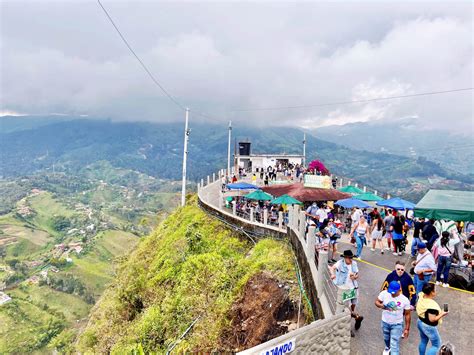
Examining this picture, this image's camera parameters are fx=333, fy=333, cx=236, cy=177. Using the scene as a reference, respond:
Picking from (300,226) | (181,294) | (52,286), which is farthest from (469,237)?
(52,286)

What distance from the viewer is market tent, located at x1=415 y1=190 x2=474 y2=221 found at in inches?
382

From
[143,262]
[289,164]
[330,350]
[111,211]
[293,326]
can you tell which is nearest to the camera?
[330,350]

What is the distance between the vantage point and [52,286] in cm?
6706

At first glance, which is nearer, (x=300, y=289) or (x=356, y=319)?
(x=356, y=319)

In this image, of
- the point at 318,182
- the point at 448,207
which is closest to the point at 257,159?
the point at 318,182

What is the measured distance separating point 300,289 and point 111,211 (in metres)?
165

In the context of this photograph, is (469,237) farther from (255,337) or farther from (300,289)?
(255,337)

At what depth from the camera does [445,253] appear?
325 inches

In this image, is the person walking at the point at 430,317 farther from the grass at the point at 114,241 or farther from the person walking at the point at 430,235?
the grass at the point at 114,241

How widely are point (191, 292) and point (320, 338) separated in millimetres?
8703

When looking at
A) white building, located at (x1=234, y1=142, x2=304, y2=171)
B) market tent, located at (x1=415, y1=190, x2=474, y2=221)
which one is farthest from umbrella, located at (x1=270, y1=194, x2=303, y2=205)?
white building, located at (x1=234, y1=142, x2=304, y2=171)

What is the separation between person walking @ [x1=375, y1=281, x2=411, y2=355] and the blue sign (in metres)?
2.04

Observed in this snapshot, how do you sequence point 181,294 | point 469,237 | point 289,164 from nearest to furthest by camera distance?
1. point 469,237
2. point 181,294
3. point 289,164

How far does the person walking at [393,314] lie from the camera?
539 cm
